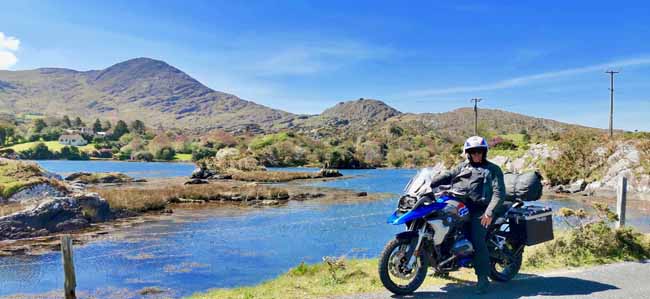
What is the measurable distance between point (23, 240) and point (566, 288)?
24.6 metres

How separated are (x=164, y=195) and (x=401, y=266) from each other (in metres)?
40.2

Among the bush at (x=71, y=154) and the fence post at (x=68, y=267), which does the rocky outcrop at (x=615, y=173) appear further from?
the bush at (x=71, y=154)

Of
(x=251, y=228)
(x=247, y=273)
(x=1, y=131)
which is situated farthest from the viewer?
(x=1, y=131)

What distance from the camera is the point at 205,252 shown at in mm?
20406

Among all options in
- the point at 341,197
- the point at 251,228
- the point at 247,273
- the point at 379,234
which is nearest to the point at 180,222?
the point at 251,228

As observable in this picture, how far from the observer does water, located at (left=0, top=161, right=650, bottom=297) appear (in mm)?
15484

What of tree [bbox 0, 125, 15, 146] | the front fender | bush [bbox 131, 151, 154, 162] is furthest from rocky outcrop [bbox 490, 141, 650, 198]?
tree [bbox 0, 125, 15, 146]

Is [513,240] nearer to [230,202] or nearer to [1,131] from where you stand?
[230,202]

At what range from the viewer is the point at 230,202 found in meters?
44.9

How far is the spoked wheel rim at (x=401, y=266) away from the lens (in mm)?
7137

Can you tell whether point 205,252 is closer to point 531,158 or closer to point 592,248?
point 592,248

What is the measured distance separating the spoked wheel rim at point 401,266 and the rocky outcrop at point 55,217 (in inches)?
928

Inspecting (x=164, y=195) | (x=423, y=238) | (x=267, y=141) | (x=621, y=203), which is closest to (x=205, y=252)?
(x=423, y=238)

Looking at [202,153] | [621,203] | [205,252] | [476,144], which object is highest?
[476,144]
